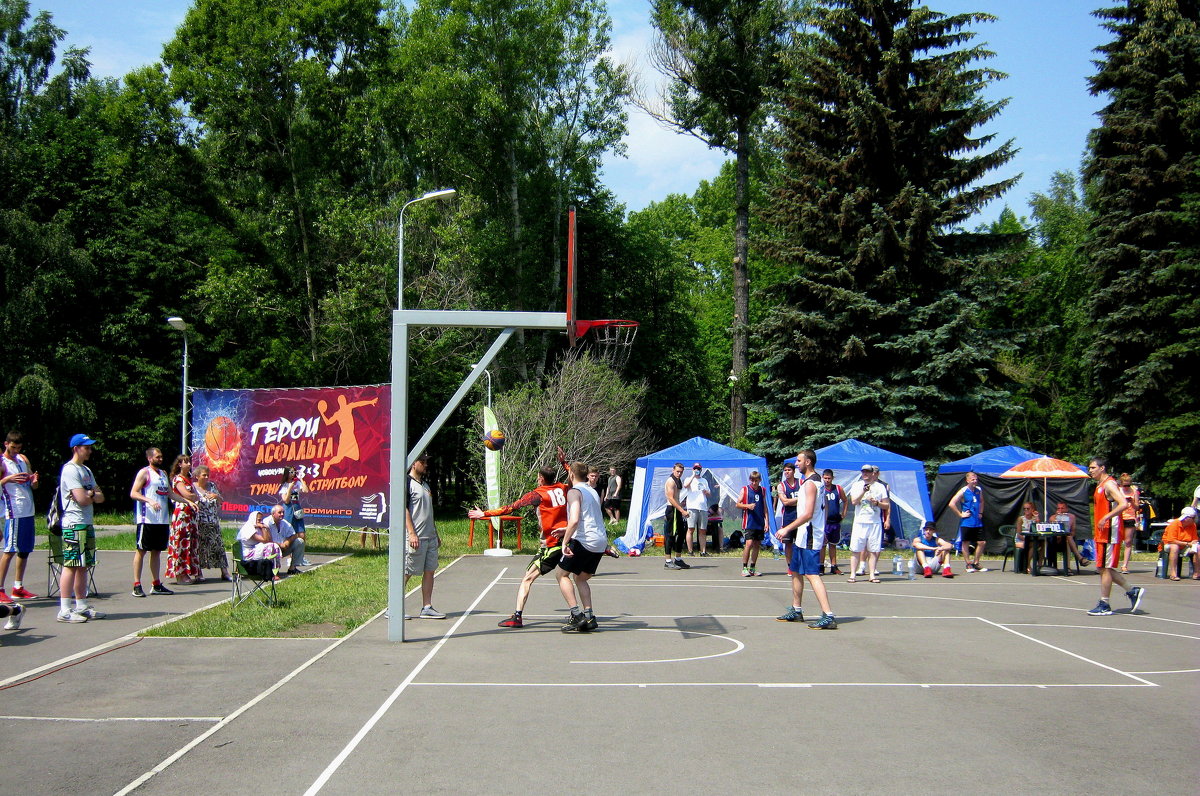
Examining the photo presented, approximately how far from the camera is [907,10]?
2934cm

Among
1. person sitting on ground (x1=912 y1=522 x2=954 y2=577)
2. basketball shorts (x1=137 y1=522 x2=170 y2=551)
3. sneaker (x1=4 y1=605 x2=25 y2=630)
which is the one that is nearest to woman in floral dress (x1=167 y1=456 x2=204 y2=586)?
basketball shorts (x1=137 y1=522 x2=170 y2=551)

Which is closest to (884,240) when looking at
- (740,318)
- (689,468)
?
(740,318)

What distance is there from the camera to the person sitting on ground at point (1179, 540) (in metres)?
18.1

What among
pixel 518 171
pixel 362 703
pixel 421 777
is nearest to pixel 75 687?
pixel 362 703

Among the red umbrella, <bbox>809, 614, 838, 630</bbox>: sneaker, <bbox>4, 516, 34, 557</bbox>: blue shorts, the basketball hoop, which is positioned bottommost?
<bbox>809, 614, 838, 630</bbox>: sneaker

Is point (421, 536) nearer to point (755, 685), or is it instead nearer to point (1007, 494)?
point (755, 685)

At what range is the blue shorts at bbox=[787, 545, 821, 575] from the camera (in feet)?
36.9

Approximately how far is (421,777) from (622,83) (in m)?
32.7

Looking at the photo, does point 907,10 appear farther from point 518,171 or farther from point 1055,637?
point 1055,637

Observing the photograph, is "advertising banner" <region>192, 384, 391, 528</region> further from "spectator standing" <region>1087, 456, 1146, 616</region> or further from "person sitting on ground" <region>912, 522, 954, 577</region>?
"spectator standing" <region>1087, 456, 1146, 616</region>

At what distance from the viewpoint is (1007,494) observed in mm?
22688

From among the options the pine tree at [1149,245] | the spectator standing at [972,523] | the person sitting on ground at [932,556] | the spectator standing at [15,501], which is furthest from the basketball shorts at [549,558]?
the pine tree at [1149,245]

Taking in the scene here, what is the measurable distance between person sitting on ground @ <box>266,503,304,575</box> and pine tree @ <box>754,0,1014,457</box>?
16654mm

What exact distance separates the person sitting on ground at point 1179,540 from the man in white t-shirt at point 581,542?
42.9ft
